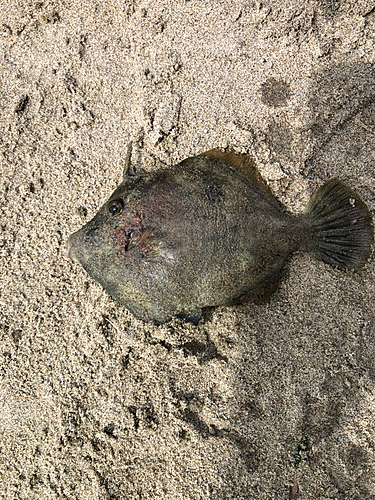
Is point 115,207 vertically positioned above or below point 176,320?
above

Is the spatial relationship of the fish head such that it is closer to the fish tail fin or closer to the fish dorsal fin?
the fish dorsal fin

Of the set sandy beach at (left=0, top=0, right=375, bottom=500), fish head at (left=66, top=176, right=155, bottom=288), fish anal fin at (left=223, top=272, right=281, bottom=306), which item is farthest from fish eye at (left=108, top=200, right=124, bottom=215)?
fish anal fin at (left=223, top=272, right=281, bottom=306)

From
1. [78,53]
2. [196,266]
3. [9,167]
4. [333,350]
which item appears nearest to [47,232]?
[9,167]

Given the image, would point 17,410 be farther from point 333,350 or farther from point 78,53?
point 78,53

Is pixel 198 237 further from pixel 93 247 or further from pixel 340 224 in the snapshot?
pixel 340 224

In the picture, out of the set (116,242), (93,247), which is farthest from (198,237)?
(93,247)

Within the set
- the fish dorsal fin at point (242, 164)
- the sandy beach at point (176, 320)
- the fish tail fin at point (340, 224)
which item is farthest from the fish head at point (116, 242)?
the fish tail fin at point (340, 224)

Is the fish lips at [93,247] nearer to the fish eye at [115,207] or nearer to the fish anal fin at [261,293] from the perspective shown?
the fish eye at [115,207]
